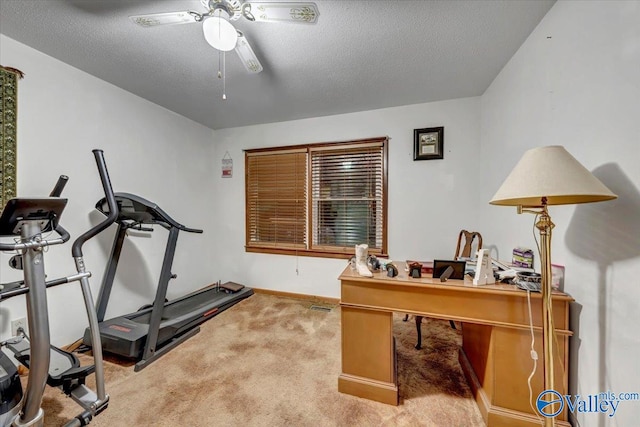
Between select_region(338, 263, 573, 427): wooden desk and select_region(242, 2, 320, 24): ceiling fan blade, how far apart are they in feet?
5.13

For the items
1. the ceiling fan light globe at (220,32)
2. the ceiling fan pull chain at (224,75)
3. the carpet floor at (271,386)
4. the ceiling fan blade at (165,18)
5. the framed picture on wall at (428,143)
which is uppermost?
the ceiling fan pull chain at (224,75)

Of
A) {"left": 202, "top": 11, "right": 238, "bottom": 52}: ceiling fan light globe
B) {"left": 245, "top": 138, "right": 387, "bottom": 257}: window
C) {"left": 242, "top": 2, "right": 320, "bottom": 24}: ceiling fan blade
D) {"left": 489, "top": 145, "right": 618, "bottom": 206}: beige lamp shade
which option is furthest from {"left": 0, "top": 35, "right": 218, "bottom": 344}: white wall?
{"left": 489, "top": 145, "right": 618, "bottom": 206}: beige lamp shade

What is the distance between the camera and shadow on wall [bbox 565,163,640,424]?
1011 millimetres

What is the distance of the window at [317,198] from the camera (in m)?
3.16

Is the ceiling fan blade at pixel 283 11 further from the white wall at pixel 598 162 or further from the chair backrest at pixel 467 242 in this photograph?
the chair backrest at pixel 467 242

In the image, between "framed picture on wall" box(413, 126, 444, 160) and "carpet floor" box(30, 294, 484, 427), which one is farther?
"framed picture on wall" box(413, 126, 444, 160)

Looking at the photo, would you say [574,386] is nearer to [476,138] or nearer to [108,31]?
[476,138]

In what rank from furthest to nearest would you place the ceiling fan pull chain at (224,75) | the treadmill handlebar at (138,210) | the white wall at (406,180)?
the white wall at (406,180) < the treadmill handlebar at (138,210) < the ceiling fan pull chain at (224,75)

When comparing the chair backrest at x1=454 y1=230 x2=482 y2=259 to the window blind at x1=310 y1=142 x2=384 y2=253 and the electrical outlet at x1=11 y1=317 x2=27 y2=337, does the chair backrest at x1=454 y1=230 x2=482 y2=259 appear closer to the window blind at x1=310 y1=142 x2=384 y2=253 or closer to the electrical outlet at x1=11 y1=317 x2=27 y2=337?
the window blind at x1=310 y1=142 x2=384 y2=253

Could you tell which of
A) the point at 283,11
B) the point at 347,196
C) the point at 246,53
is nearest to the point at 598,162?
the point at 283,11

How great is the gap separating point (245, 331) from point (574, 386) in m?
2.53

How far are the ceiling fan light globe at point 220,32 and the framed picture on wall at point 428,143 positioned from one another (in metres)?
2.24

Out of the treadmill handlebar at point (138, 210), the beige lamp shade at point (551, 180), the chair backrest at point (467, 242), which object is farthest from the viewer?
the chair backrest at point (467, 242)

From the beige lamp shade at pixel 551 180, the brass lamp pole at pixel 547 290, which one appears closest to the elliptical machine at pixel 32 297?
the beige lamp shade at pixel 551 180
